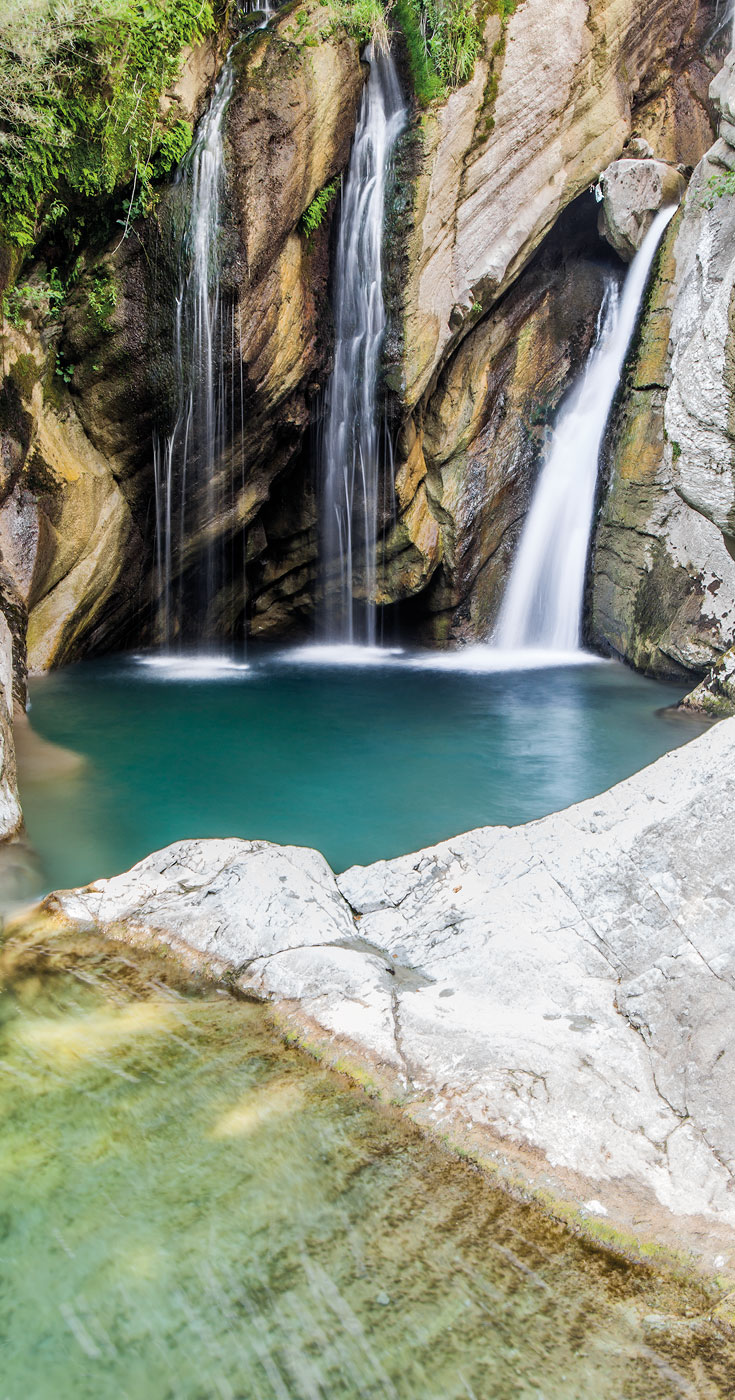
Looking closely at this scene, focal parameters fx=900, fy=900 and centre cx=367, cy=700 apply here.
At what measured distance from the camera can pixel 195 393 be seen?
9.65 metres

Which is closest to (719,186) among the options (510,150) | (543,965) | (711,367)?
(711,367)

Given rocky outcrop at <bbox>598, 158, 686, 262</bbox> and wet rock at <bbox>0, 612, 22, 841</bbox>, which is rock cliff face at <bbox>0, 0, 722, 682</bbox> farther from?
wet rock at <bbox>0, 612, 22, 841</bbox>

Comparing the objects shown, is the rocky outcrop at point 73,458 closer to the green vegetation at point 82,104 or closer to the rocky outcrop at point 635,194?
the green vegetation at point 82,104

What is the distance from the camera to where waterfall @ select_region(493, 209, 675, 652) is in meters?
11.5

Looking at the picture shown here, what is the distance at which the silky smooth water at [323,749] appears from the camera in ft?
19.7

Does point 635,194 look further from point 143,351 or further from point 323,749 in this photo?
point 323,749

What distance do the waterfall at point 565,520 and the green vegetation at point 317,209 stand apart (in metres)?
3.87

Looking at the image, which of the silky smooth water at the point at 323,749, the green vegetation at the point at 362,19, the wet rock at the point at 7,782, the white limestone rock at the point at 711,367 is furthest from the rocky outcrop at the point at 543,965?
the green vegetation at the point at 362,19

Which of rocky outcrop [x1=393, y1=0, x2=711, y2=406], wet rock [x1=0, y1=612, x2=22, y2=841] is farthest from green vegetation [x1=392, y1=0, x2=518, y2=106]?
wet rock [x1=0, y1=612, x2=22, y2=841]

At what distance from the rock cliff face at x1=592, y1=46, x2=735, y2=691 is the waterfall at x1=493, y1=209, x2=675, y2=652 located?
1.13 feet

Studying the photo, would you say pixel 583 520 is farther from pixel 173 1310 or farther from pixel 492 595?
pixel 173 1310

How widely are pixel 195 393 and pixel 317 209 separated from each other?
239cm

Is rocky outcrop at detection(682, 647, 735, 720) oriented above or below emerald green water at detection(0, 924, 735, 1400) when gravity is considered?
above

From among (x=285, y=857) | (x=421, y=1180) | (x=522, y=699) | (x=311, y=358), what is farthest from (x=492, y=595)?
(x=421, y=1180)
